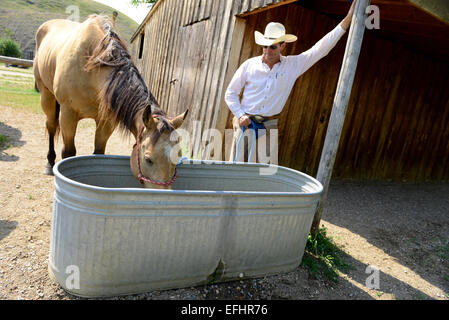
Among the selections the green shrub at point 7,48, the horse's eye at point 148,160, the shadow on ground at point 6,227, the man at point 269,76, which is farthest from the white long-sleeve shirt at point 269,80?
the green shrub at point 7,48

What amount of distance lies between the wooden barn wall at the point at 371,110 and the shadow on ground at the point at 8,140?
3005 mm

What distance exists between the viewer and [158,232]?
1.73m

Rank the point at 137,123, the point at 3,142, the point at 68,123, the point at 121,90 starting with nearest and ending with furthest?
the point at 137,123 → the point at 121,90 → the point at 68,123 → the point at 3,142

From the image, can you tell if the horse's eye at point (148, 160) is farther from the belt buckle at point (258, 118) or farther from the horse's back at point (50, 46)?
the horse's back at point (50, 46)

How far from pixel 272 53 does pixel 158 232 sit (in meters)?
1.91

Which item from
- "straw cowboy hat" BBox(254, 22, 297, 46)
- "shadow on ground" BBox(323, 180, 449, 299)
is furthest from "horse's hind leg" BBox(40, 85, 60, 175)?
"shadow on ground" BBox(323, 180, 449, 299)

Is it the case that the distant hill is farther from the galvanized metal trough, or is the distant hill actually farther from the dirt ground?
the galvanized metal trough

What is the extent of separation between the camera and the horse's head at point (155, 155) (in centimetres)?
201

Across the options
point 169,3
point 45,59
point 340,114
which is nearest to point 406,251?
point 340,114

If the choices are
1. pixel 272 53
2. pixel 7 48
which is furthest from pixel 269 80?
pixel 7 48

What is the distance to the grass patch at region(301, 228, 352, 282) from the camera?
7.82ft

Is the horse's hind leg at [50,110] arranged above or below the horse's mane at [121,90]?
below

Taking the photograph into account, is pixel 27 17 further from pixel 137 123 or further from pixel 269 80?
pixel 269 80
